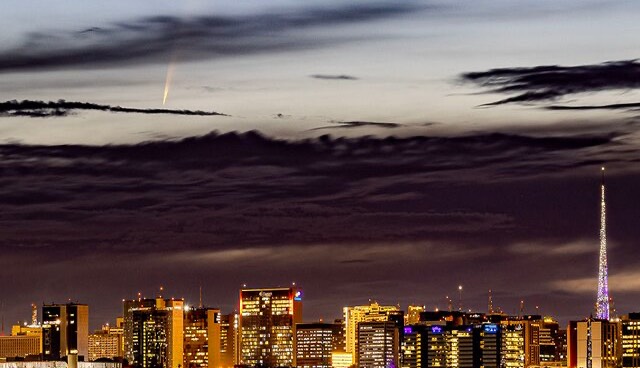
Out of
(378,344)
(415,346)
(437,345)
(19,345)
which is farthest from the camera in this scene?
(19,345)

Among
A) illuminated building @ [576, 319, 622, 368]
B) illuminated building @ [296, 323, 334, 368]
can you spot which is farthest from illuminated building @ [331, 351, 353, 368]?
illuminated building @ [576, 319, 622, 368]

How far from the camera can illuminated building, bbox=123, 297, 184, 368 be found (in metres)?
160

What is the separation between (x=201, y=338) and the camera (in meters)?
166

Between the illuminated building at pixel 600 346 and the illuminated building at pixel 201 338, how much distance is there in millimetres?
35446

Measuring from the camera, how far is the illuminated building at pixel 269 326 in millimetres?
170625

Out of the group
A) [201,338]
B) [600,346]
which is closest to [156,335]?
[201,338]

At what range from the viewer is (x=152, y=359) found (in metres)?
160

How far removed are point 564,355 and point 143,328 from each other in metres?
48.9

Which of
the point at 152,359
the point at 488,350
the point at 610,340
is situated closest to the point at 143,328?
the point at 152,359

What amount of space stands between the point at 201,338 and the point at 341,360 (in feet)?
45.3

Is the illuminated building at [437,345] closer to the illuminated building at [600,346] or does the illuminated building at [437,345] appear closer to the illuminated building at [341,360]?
the illuminated building at [341,360]

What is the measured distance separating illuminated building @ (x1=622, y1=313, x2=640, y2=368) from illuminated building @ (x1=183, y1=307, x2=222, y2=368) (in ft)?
128

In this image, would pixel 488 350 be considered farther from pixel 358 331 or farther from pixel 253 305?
pixel 253 305

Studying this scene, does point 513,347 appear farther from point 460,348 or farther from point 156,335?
point 156,335
